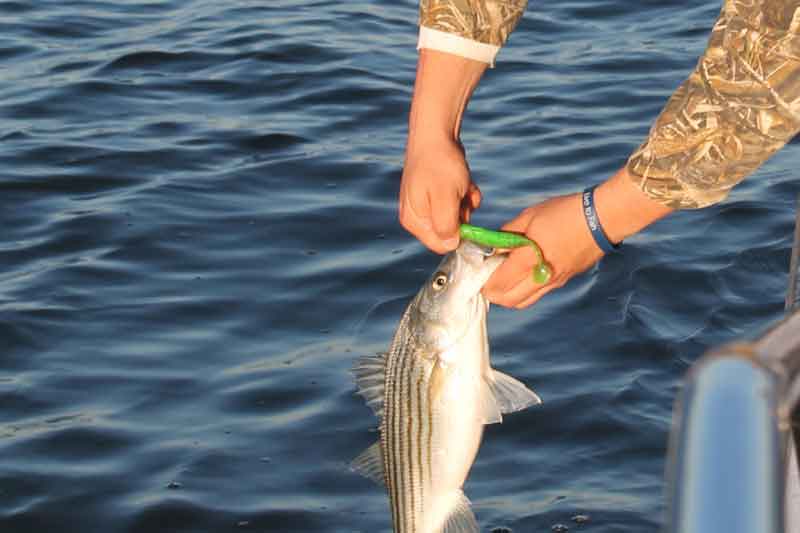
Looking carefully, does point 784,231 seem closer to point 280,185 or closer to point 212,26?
point 280,185

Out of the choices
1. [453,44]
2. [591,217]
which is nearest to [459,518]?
[591,217]

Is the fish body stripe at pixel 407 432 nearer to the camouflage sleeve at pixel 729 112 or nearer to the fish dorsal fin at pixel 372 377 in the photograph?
the fish dorsal fin at pixel 372 377

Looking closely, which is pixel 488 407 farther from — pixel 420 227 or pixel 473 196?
pixel 473 196

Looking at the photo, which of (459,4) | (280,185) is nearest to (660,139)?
(459,4)

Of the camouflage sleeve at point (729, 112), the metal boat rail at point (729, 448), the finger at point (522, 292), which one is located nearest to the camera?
the metal boat rail at point (729, 448)

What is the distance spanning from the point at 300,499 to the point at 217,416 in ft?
2.43

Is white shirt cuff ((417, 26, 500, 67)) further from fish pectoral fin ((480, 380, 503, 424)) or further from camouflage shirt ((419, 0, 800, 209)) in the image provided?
fish pectoral fin ((480, 380, 503, 424))

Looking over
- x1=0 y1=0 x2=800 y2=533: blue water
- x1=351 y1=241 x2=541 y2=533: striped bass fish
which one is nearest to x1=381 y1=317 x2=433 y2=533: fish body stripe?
x1=351 y1=241 x2=541 y2=533: striped bass fish

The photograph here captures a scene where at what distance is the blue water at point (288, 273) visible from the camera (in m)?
6.07

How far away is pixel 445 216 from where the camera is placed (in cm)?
386

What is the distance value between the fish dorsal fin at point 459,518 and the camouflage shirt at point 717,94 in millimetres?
859

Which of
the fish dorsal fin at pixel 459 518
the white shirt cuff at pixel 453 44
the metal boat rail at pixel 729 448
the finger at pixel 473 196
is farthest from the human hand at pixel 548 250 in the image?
Result: the metal boat rail at pixel 729 448

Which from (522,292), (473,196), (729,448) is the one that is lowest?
(522,292)

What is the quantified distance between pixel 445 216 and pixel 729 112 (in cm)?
71
